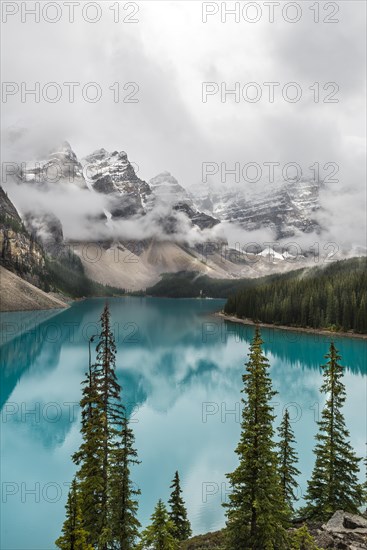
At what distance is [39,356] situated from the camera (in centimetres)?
8125

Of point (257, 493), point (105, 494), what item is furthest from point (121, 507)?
point (257, 493)

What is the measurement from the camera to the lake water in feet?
90.1

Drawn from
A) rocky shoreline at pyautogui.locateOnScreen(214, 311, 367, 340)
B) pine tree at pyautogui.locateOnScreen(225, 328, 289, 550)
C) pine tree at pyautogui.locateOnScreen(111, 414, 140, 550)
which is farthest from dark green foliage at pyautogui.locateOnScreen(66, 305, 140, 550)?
rocky shoreline at pyautogui.locateOnScreen(214, 311, 367, 340)

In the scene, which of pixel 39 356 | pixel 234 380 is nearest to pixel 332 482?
pixel 234 380

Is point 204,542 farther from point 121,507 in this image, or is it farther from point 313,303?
point 313,303

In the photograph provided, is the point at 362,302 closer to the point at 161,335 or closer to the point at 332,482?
the point at 161,335

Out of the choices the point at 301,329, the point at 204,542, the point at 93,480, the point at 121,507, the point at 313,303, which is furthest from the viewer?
the point at 313,303

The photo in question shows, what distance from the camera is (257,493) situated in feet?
48.8

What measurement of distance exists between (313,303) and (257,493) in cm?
11734

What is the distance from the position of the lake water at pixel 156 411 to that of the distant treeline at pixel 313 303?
42.2 feet

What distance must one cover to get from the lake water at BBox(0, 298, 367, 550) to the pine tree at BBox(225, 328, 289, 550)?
1038 cm

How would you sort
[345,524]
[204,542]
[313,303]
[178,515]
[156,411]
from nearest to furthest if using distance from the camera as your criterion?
1. [345,524]
2. [204,542]
3. [178,515]
4. [156,411]
5. [313,303]

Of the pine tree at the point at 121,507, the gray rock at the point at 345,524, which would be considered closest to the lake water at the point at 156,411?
the gray rock at the point at 345,524

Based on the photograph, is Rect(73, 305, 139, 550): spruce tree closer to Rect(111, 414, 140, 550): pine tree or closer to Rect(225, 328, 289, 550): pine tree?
Rect(111, 414, 140, 550): pine tree
